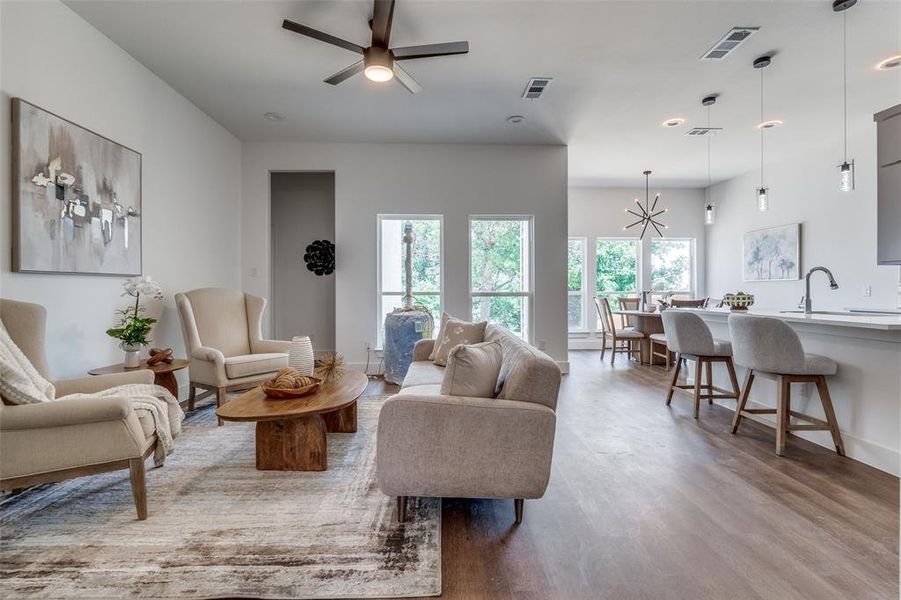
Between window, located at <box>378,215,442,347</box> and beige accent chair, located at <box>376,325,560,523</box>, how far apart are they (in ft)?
12.2

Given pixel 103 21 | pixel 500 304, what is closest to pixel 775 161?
pixel 500 304

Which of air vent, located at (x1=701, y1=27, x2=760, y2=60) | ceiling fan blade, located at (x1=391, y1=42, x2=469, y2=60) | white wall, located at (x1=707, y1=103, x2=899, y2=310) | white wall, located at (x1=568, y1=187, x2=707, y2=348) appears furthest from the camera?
white wall, located at (x1=568, y1=187, x2=707, y2=348)

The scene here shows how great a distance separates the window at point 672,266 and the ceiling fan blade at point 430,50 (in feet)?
21.2

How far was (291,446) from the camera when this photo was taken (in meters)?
2.48

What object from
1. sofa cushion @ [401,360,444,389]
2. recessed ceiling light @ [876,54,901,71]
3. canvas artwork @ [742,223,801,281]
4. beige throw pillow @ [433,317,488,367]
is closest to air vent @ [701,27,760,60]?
recessed ceiling light @ [876,54,901,71]

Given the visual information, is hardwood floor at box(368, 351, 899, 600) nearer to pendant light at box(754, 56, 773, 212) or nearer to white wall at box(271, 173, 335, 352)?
pendant light at box(754, 56, 773, 212)

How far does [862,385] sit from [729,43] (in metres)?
2.56

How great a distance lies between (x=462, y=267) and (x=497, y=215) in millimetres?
821

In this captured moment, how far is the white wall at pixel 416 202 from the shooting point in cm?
533

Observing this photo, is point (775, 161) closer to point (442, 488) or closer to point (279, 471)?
point (442, 488)

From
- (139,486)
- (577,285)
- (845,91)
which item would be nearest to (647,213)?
(577,285)

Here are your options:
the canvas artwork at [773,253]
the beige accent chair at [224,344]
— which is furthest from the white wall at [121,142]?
the canvas artwork at [773,253]

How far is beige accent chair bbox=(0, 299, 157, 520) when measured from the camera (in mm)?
1752

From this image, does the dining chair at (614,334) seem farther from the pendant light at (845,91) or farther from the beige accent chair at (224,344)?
the beige accent chair at (224,344)
